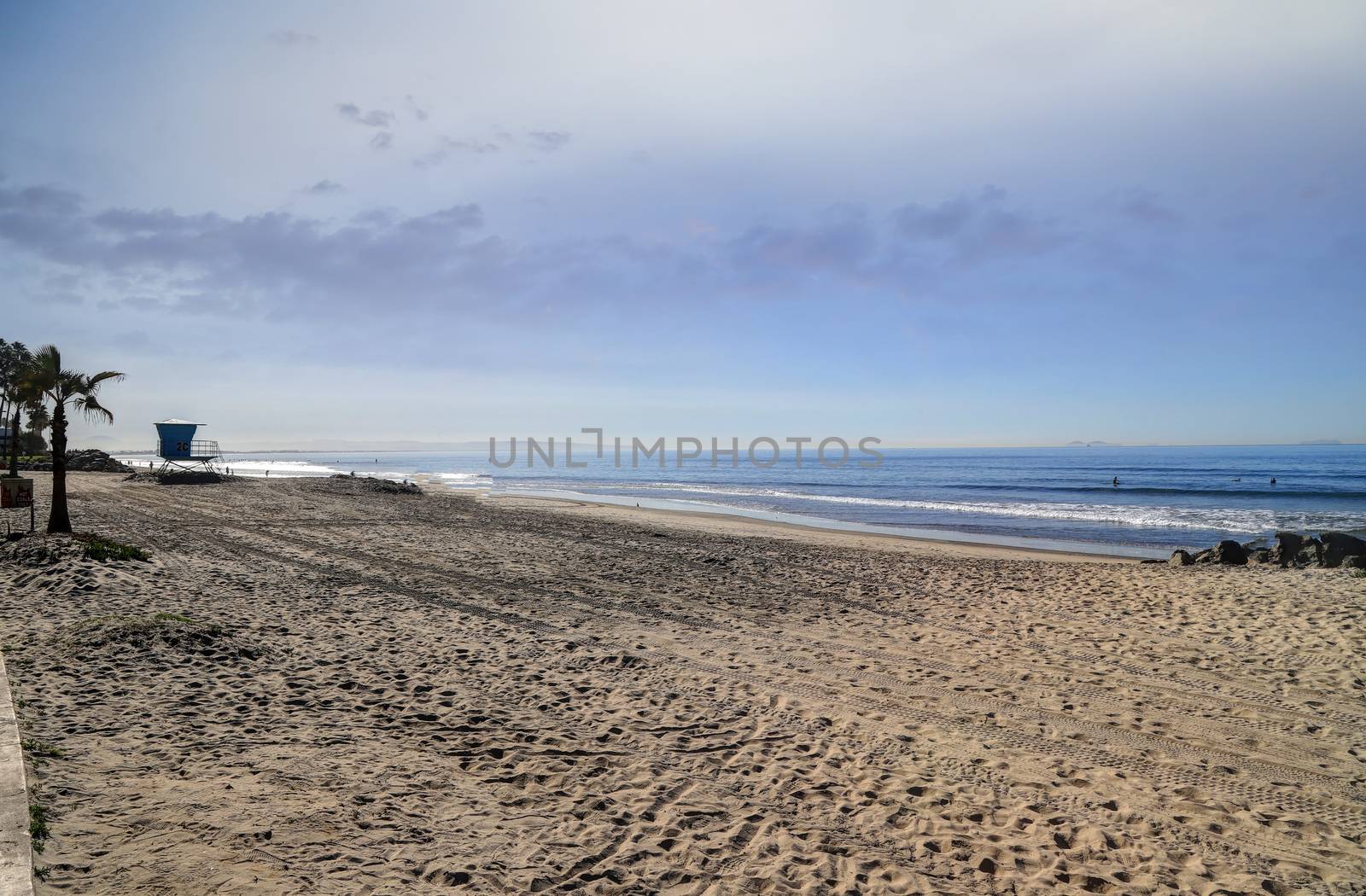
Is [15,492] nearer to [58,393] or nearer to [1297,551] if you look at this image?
[58,393]

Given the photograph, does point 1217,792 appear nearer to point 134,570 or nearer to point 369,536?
point 134,570

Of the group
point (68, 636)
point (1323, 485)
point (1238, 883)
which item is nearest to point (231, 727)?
point (68, 636)

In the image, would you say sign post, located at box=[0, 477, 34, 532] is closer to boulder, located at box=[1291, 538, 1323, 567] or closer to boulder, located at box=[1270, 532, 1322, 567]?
boulder, located at box=[1270, 532, 1322, 567]

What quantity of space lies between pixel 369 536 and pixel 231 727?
13045mm

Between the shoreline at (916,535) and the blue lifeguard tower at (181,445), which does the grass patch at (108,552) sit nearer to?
the shoreline at (916,535)

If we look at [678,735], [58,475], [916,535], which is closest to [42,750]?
[678,735]

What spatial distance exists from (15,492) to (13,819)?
51.1 feet

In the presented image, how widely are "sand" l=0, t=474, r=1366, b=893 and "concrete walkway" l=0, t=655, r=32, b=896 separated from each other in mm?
173

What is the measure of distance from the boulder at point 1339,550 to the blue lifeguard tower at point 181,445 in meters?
49.1

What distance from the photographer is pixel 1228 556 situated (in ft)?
50.4

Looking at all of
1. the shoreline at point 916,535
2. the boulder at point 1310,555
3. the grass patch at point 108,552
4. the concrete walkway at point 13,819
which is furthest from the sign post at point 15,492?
the boulder at point 1310,555

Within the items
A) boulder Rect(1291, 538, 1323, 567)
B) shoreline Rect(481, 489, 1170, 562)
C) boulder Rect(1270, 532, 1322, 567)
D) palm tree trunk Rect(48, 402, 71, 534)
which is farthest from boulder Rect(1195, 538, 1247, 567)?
palm tree trunk Rect(48, 402, 71, 534)

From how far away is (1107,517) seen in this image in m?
28.9

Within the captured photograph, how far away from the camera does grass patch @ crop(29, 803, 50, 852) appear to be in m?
3.62
